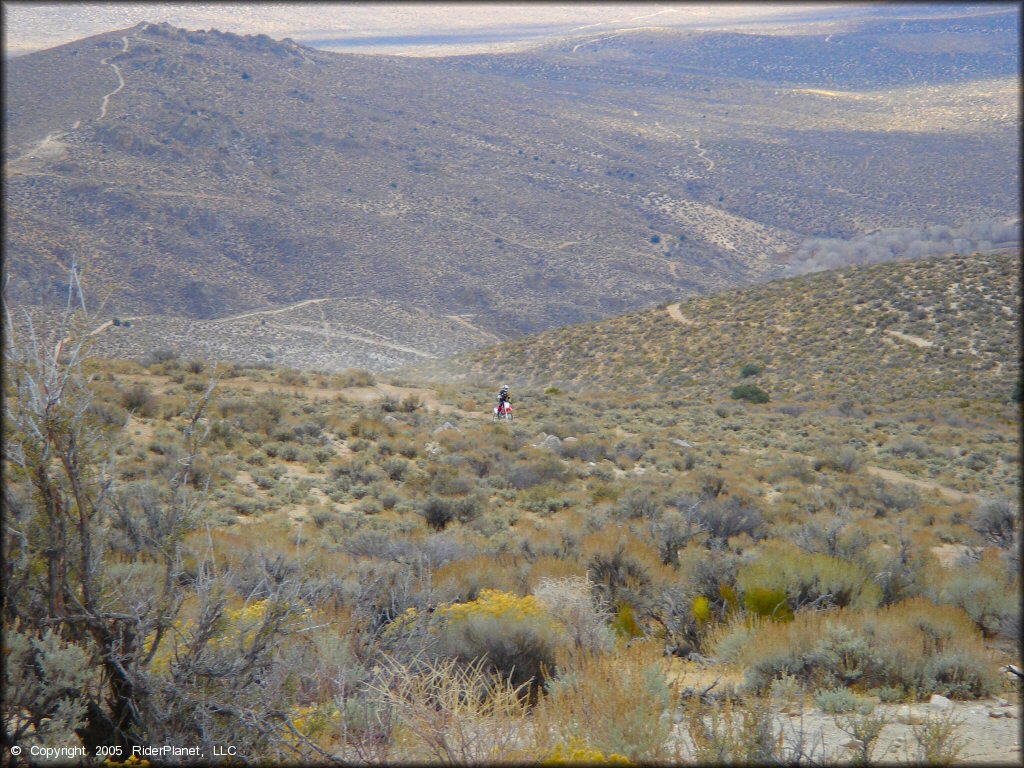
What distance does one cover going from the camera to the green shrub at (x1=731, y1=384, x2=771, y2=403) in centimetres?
3250

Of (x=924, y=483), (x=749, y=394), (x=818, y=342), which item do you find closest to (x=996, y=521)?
(x=924, y=483)

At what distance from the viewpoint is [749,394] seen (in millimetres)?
32844

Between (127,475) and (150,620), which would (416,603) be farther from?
(127,475)

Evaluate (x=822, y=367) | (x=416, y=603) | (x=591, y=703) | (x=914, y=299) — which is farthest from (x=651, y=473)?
(x=914, y=299)

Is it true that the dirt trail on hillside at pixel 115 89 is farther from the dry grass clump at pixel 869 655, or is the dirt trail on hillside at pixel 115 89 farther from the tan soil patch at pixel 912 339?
the dry grass clump at pixel 869 655

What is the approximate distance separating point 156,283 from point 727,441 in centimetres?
6052

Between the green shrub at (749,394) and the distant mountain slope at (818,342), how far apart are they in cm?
217

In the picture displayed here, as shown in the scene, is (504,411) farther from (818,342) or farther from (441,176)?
(441,176)

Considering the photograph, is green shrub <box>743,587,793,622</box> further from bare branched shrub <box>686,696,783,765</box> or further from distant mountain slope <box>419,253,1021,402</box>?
distant mountain slope <box>419,253,1021,402</box>

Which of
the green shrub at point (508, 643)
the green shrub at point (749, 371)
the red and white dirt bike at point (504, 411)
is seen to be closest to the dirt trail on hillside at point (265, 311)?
the green shrub at point (749, 371)

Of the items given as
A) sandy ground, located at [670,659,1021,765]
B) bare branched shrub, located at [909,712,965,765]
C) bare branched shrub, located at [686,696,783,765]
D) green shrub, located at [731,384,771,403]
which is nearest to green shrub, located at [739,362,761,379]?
green shrub, located at [731,384,771,403]

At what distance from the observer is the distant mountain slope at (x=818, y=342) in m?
35.4

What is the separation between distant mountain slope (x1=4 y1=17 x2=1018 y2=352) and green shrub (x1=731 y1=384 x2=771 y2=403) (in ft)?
112

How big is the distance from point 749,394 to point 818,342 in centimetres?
1011
